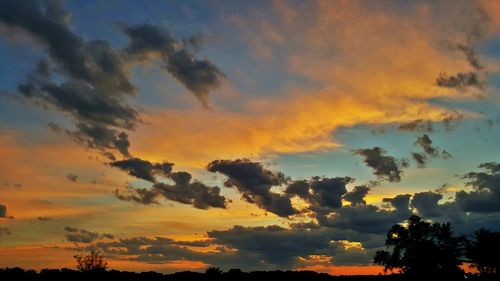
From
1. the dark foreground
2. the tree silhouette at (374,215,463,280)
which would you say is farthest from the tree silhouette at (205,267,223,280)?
the tree silhouette at (374,215,463,280)

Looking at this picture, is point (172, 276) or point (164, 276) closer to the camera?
point (164, 276)

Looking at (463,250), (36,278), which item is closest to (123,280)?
(36,278)

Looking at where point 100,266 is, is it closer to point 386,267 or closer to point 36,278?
point 36,278

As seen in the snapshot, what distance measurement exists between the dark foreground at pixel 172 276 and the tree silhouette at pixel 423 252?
2910 millimetres

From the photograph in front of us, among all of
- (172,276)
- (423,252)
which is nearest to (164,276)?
(172,276)

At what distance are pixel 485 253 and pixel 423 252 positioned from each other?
414 inches

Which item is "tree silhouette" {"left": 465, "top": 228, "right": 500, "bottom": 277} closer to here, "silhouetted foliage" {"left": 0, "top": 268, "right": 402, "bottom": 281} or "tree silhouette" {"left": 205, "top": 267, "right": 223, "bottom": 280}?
"silhouetted foliage" {"left": 0, "top": 268, "right": 402, "bottom": 281}

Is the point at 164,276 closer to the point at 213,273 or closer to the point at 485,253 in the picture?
the point at 213,273

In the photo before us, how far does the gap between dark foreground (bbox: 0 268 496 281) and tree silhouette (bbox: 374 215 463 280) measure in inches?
115

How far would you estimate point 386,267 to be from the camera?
93188 mm

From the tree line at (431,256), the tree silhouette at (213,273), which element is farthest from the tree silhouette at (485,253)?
the tree silhouette at (213,273)

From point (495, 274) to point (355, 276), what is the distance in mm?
46057

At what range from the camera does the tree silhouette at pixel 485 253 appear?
89.7 metres

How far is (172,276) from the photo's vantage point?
85125 millimetres
